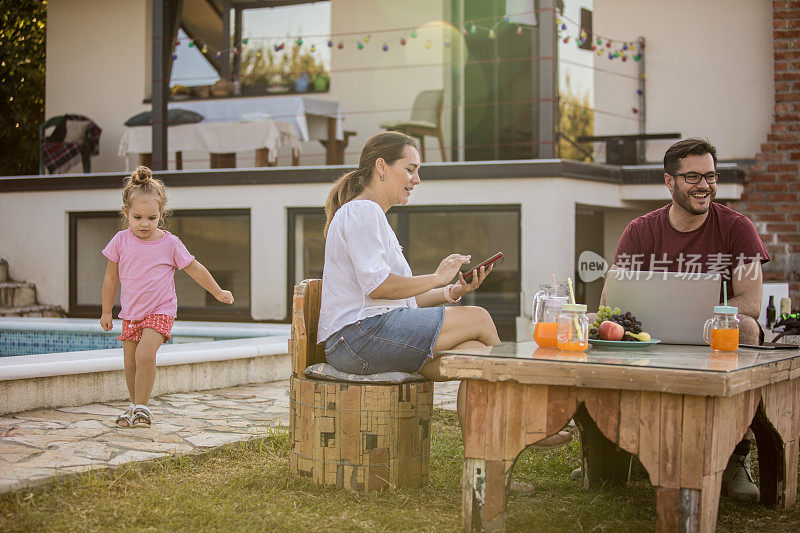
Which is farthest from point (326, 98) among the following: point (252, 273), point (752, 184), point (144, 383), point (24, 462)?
point (24, 462)

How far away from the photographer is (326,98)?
37.3 feet

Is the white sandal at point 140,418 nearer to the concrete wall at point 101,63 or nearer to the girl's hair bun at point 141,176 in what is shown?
the girl's hair bun at point 141,176

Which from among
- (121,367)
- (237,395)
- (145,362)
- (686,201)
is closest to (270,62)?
(237,395)

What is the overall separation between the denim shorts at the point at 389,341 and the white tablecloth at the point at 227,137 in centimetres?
644

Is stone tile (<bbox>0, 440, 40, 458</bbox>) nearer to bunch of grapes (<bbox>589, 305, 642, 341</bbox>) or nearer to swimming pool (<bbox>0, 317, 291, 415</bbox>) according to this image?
swimming pool (<bbox>0, 317, 291, 415</bbox>)

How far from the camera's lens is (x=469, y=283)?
371 centimetres

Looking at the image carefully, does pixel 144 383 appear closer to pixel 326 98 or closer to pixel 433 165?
pixel 433 165

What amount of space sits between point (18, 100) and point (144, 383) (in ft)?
38.4

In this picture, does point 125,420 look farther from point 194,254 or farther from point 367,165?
point 194,254

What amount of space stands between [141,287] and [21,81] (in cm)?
1159

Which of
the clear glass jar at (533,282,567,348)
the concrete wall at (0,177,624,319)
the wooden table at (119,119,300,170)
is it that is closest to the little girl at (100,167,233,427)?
the clear glass jar at (533,282,567,348)

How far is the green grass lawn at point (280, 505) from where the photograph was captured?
3125 mm

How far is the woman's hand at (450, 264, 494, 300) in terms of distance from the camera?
350 cm

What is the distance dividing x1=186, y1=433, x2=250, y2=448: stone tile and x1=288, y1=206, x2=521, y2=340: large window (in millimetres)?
4881
